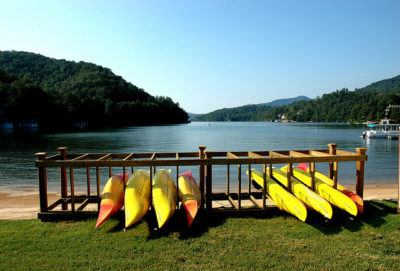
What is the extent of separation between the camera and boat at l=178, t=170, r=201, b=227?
17.7ft

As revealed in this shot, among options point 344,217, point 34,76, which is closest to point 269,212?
point 344,217

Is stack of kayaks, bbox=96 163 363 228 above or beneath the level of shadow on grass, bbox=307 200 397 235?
above

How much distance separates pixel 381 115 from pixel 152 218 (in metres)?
163

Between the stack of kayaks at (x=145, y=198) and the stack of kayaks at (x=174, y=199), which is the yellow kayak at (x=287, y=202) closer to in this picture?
the stack of kayaks at (x=174, y=199)

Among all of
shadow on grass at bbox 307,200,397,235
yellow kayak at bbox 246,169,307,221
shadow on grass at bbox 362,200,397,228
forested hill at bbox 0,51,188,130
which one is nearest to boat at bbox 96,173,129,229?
yellow kayak at bbox 246,169,307,221

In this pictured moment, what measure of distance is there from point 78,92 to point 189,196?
14171 cm

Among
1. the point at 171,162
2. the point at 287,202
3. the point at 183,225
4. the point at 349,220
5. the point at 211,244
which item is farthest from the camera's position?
the point at 287,202

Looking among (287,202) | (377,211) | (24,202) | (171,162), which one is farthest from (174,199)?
(24,202)

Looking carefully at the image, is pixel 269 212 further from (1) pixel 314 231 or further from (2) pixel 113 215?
(2) pixel 113 215

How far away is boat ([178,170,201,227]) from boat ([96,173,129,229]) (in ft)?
4.55

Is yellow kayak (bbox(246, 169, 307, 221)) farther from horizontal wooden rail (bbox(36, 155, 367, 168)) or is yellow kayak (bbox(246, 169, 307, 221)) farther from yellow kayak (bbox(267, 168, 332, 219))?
horizontal wooden rail (bbox(36, 155, 367, 168))

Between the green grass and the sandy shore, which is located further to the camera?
the sandy shore

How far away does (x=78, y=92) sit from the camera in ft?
436

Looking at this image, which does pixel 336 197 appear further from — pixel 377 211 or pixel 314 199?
pixel 377 211
